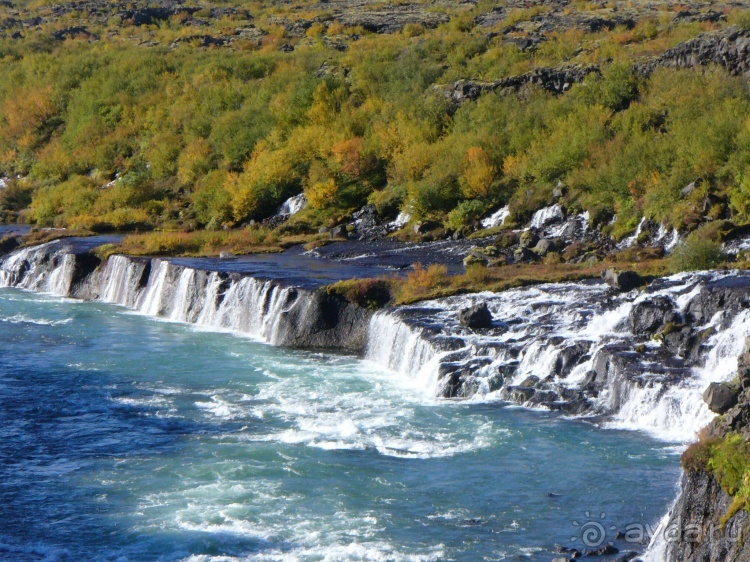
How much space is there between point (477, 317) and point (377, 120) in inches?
1285

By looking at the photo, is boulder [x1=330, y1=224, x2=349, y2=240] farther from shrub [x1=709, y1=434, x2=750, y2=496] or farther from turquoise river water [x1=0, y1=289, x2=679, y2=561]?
shrub [x1=709, y1=434, x2=750, y2=496]

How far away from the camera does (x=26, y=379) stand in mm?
32812

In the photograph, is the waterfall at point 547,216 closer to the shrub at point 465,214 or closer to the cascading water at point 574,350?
the shrub at point 465,214

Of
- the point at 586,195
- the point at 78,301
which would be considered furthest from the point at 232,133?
the point at 586,195

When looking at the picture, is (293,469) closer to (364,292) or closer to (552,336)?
(552,336)

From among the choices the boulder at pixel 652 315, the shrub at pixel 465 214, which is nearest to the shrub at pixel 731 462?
the boulder at pixel 652 315

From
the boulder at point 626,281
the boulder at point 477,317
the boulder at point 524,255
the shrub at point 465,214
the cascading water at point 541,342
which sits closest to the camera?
the cascading water at point 541,342

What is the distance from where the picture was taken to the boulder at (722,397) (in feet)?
71.1

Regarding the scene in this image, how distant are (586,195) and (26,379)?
26620mm

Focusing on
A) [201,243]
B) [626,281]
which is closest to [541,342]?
[626,281]

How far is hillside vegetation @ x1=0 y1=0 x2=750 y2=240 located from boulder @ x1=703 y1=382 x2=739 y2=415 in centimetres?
1931

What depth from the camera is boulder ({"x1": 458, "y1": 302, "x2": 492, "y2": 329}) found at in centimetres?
3247

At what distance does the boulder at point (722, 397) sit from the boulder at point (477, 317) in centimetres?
1123

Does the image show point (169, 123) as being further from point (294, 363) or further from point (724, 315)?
point (724, 315)
